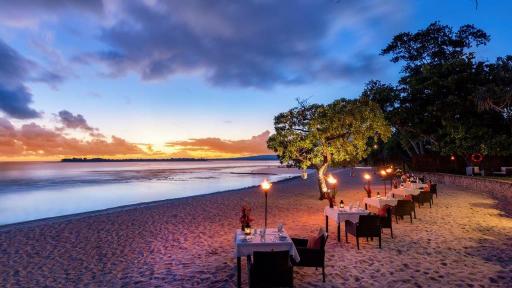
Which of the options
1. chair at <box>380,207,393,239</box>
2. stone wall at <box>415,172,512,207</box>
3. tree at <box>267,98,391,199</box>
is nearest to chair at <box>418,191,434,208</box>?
tree at <box>267,98,391,199</box>

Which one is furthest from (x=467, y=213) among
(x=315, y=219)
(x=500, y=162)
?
(x=500, y=162)

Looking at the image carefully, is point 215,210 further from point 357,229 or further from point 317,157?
point 357,229

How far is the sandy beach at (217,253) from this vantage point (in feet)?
25.5

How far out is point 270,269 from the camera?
6.58 m

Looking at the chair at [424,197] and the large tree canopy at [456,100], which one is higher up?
the large tree canopy at [456,100]

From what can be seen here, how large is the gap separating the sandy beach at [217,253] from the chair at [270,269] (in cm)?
97

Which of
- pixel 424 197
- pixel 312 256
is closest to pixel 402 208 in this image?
pixel 424 197

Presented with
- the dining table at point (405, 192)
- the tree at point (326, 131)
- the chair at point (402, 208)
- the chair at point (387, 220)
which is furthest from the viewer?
the tree at point (326, 131)

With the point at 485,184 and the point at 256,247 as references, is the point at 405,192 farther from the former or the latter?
the point at 256,247

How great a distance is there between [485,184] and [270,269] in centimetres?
2356

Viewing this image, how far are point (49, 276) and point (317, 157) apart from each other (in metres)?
14.8

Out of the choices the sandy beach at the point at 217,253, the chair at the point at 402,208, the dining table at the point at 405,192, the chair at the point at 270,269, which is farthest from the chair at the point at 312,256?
the dining table at the point at 405,192

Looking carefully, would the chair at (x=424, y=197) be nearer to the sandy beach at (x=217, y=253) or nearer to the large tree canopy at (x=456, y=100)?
the sandy beach at (x=217, y=253)

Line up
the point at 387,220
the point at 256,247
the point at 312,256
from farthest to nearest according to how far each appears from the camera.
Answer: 1. the point at 387,220
2. the point at 312,256
3. the point at 256,247
